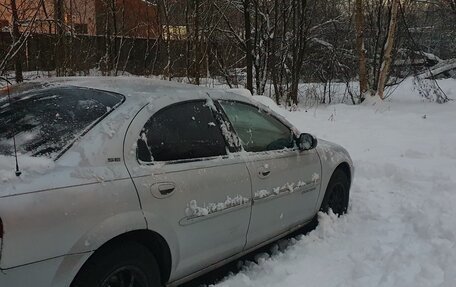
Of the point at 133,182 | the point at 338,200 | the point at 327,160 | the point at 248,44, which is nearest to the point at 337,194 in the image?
the point at 338,200

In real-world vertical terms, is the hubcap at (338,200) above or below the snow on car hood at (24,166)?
below

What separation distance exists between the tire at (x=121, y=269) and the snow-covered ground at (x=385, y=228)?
0.90 metres

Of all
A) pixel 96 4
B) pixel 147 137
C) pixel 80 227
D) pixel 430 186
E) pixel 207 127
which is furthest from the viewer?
pixel 96 4

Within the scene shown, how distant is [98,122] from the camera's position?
3.20 meters

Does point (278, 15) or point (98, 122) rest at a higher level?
point (278, 15)

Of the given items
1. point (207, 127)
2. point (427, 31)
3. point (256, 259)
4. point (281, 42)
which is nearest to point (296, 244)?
point (256, 259)

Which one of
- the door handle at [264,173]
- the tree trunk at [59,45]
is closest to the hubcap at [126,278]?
the door handle at [264,173]

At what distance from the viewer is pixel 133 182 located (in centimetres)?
310

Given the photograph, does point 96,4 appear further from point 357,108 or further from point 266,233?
point 266,233

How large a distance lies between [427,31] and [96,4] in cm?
1303

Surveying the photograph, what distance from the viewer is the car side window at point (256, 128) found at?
4227mm

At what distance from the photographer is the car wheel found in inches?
212

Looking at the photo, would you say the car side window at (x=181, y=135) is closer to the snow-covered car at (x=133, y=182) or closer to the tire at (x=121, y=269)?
the snow-covered car at (x=133, y=182)

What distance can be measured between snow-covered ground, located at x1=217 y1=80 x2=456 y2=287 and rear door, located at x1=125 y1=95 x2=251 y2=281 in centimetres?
53
